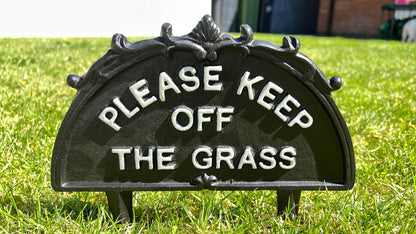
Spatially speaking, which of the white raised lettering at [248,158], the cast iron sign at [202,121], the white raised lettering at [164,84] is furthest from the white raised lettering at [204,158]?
the white raised lettering at [164,84]

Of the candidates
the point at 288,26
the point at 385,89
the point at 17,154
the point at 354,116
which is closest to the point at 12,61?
the point at 17,154

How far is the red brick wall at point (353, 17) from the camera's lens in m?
16.8

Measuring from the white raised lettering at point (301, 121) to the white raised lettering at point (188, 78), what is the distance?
0.34m

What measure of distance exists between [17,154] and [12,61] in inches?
124

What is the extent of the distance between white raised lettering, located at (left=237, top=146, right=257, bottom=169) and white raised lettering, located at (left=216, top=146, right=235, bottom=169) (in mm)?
33

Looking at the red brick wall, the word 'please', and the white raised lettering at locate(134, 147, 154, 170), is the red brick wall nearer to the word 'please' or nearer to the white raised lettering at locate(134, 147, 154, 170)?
the word 'please'

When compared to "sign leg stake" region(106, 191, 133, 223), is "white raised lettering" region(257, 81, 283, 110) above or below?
above

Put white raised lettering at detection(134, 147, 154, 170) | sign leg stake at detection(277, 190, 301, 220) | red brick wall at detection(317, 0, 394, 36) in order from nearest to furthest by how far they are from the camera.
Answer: white raised lettering at detection(134, 147, 154, 170) < sign leg stake at detection(277, 190, 301, 220) < red brick wall at detection(317, 0, 394, 36)

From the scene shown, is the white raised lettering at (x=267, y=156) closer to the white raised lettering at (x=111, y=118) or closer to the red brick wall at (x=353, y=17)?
the white raised lettering at (x=111, y=118)

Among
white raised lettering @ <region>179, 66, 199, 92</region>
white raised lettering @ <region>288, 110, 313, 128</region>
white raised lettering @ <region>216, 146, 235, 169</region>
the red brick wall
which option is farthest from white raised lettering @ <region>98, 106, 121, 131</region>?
the red brick wall

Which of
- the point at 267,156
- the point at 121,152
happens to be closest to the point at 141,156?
the point at 121,152

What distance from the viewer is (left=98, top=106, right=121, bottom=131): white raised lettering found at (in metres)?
1.20

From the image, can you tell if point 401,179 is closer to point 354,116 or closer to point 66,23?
point 354,116

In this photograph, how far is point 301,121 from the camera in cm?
126
